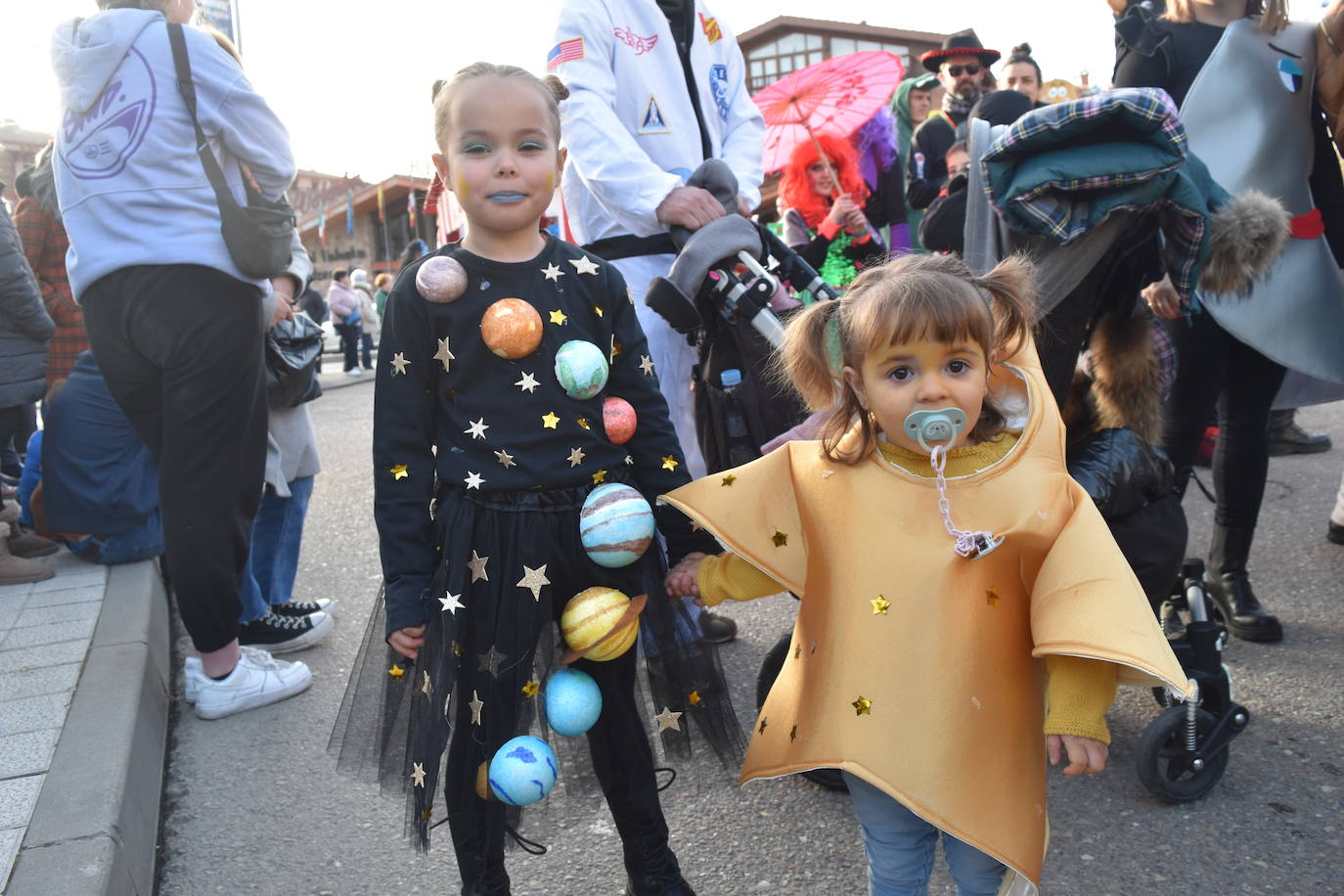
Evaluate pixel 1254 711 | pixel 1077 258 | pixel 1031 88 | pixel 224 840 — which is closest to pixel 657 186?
pixel 1077 258

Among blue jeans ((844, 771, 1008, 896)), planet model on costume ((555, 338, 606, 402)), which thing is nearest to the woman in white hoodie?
planet model on costume ((555, 338, 606, 402))

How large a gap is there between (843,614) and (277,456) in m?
2.51

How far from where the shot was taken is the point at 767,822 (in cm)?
239

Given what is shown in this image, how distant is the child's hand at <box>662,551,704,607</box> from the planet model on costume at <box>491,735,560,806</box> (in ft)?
1.25

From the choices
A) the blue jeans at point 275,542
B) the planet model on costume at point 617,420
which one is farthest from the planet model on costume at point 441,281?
the blue jeans at point 275,542

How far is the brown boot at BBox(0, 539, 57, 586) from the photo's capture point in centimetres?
399

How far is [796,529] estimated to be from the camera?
5.94 feet

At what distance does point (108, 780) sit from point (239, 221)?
150 cm

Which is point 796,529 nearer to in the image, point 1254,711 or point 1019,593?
point 1019,593

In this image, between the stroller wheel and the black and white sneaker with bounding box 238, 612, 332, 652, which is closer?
the stroller wheel

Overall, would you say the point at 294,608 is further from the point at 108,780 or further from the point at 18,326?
the point at 18,326

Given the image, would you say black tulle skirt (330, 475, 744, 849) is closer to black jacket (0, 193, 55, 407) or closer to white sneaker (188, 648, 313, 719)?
white sneaker (188, 648, 313, 719)

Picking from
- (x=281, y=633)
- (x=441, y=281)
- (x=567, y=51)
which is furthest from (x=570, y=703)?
(x=281, y=633)

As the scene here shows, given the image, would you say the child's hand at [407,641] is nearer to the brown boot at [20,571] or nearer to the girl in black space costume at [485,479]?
the girl in black space costume at [485,479]
